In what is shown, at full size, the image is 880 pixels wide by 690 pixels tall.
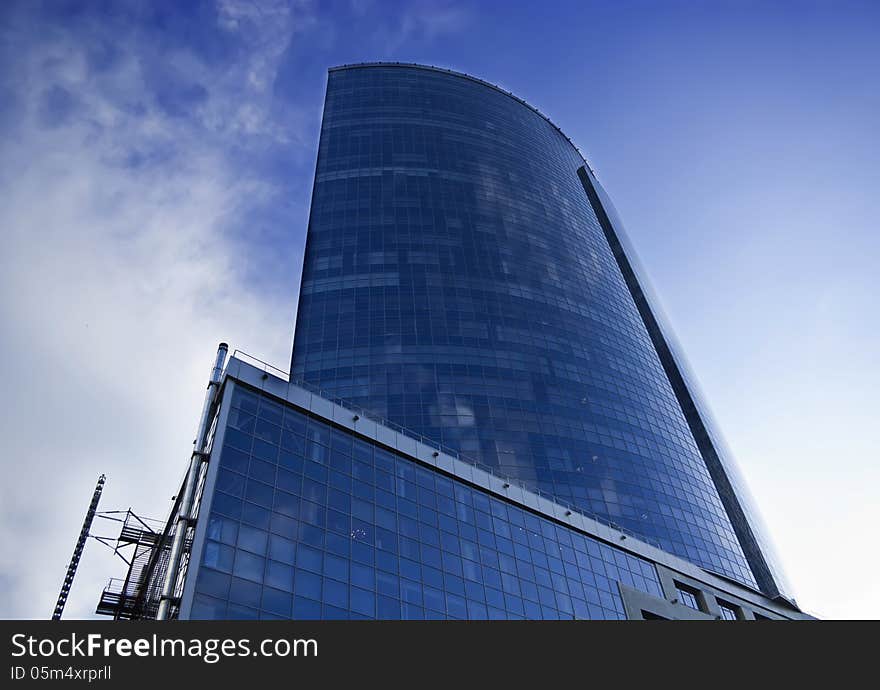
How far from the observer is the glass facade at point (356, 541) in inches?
1298

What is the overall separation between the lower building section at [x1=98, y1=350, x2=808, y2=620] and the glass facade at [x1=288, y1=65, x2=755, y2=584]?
38.1 m

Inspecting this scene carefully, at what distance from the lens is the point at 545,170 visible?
15200 centimetres

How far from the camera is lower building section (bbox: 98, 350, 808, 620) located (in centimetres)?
3291

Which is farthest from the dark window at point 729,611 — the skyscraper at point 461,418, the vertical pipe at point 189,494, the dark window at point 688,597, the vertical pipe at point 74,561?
the vertical pipe at point 74,561

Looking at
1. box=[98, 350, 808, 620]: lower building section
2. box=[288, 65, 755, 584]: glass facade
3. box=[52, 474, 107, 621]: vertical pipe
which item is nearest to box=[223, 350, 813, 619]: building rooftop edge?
box=[98, 350, 808, 620]: lower building section

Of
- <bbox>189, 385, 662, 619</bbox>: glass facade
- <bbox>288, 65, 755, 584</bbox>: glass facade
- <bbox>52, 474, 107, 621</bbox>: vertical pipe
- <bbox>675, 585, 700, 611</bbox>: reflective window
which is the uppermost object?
<bbox>288, 65, 755, 584</bbox>: glass facade

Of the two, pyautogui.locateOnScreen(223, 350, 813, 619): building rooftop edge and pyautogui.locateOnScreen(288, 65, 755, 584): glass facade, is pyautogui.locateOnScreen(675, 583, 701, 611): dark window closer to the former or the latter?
pyautogui.locateOnScreen(223, 350, 813, 619): building rooftop edge

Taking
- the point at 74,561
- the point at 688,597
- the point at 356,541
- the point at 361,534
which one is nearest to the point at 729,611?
the point at 688,597

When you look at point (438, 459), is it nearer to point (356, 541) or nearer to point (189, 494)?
point (356, 541)

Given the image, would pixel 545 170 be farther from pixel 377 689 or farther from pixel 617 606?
pixel 377 689

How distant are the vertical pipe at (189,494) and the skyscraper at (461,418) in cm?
20

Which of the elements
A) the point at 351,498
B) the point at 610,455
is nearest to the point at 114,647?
the point at 351,498

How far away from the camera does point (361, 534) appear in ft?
126

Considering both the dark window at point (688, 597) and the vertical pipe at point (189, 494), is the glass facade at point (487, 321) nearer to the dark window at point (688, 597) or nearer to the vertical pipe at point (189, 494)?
the dark window at point (688, 597)
